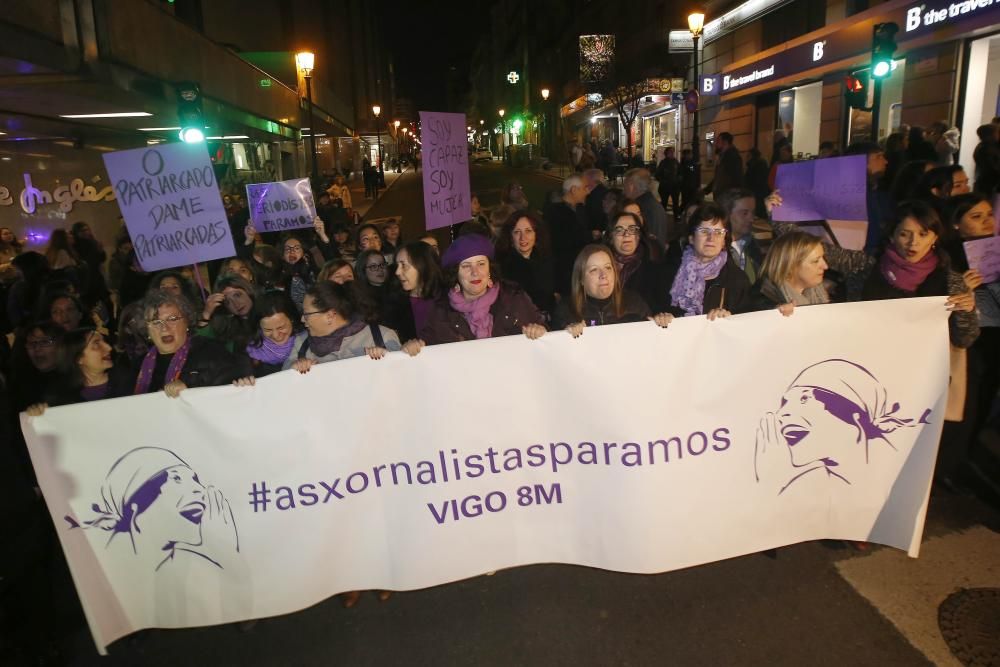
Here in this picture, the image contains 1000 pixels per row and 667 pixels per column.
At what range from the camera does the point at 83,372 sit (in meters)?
3.48

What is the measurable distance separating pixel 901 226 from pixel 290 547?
3.52 metres

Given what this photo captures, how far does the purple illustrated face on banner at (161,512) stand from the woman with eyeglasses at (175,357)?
591mm

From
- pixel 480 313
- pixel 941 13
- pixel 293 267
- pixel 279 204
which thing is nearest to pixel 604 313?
pixel 480 313

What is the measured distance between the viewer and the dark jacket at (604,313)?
3695mm

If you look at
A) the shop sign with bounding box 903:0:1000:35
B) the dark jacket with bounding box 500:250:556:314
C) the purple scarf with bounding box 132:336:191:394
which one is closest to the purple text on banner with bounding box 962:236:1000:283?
the dark jacket with bounding box 500:250:556:314

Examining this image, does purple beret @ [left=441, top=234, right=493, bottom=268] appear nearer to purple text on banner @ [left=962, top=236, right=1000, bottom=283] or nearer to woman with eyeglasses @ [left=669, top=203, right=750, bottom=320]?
woman with eyeglasses @ [left=669, top=203, right=750, bottom=320]

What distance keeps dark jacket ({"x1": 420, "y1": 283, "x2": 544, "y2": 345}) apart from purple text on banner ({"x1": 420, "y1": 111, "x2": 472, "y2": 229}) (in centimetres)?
156

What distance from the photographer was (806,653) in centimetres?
281

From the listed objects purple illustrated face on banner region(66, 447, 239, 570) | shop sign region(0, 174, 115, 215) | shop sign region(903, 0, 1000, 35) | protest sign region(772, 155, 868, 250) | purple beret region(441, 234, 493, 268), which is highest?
shop sign region(903, 0, 1000, 35)

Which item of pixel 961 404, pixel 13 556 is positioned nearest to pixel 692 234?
pixel 961 404

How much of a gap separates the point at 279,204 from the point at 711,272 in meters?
5.39

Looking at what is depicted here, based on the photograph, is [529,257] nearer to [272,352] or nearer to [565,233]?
[565,233]

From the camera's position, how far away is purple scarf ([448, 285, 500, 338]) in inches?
150

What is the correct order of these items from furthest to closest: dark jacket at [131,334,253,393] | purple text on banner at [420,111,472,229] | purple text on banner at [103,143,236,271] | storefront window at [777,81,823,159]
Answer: storefront window at [777,81,823,159], purple text on banner at [420,111,472,229], purple text on banner at [103,143,236,271], dark jacket at [131,334,253,393]
